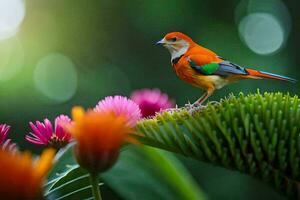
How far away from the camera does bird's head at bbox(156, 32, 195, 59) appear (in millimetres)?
1152

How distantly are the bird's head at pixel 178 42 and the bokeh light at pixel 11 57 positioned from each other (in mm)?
3361

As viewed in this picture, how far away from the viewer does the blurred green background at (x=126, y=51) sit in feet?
13.3

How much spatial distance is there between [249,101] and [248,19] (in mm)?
4255

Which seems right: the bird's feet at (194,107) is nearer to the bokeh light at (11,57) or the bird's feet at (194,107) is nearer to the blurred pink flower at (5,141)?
the blurred pink flower at (5,141)

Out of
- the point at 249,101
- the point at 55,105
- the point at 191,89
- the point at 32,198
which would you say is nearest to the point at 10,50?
the point at 55,105

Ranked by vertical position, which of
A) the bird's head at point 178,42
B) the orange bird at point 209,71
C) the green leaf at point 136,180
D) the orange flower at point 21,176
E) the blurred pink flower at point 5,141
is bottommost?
the green leaf at point 136,180

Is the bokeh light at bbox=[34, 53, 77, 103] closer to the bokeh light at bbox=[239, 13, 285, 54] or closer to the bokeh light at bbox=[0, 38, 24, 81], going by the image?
the bokeh light at bbox=[0, 38, 24, 81]

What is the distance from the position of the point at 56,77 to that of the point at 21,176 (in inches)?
179

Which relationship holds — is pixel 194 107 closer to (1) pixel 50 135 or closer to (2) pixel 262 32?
(1) pixel 50 135

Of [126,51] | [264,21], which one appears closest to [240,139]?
[126,51]

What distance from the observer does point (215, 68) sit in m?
1.09

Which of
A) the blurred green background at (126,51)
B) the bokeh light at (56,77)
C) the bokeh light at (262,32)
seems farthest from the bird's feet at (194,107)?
the bokeh light at (262,32)

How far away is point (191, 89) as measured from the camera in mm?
4027

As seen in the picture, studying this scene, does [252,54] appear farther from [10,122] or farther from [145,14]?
[10,122]
